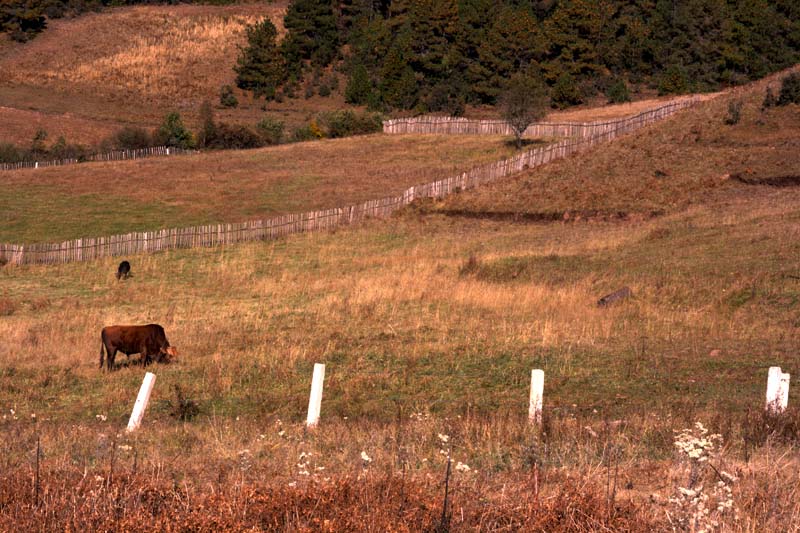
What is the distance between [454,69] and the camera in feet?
358

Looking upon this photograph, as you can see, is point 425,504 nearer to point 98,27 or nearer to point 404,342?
point 404,342

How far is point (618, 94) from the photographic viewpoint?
323 ft

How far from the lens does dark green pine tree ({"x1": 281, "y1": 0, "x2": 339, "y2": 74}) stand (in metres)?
118

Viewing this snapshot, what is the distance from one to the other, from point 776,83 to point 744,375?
173ft

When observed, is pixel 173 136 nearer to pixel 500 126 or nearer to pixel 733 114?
pixel 500 126

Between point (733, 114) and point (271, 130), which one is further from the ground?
point (733, 114)

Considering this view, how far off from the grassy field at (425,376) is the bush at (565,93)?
5797 centimetres

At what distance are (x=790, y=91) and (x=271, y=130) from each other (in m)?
42.6

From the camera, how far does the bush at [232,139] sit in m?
79.1

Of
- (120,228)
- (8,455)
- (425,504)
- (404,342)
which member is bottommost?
(120,228)

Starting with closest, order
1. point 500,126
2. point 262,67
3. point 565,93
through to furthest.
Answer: point 500,126 → point 565,93 → point 262,67

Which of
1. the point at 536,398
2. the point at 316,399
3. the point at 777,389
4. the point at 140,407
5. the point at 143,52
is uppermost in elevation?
the point at 143,52

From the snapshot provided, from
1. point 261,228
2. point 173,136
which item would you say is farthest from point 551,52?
point 261,228

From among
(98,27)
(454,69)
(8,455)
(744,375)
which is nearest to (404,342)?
(744,375)
